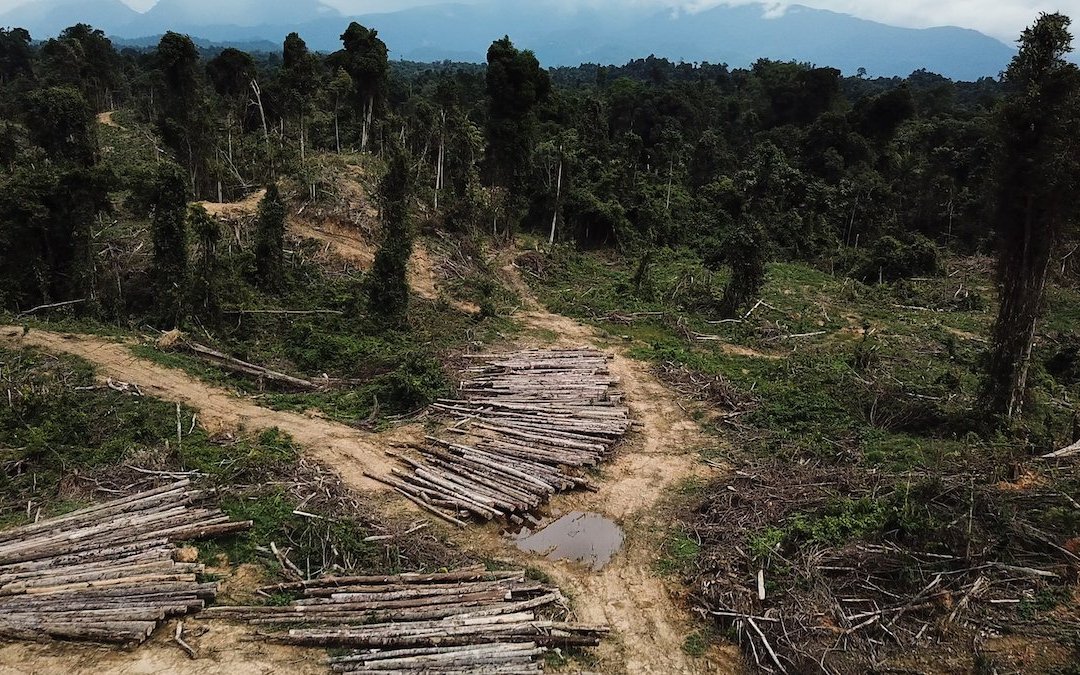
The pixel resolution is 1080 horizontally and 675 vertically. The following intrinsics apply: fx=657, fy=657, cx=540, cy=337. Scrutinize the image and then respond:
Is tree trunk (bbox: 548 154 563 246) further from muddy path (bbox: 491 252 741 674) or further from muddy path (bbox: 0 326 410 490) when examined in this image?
muddy path (bbox: 0 326 410 490)

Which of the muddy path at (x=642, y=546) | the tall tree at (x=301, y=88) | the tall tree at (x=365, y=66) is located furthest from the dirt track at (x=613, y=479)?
the tall tree at (x=365, y=66)

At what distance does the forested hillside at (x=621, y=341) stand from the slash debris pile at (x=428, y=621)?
475 millimetres

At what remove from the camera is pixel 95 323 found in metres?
16.3

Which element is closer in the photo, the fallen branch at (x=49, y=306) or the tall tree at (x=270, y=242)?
the fallen branch at (x=49, y=306)

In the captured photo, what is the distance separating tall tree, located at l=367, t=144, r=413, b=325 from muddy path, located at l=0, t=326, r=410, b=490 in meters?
5.39

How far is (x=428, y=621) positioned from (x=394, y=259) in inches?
472

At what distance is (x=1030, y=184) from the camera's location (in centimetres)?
1138

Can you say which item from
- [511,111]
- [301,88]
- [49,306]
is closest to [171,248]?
[49,306]

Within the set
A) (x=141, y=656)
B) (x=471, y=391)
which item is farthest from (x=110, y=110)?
(x=141, y=656)

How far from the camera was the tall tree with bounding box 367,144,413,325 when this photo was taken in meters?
18.5

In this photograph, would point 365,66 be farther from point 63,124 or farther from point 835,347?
point 835,347

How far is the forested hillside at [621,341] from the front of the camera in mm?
8820

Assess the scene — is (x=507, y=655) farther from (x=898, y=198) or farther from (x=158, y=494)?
(x=898, y=198)

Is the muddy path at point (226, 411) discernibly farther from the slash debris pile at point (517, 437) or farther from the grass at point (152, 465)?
the slash debris pile at point (517, 437)
